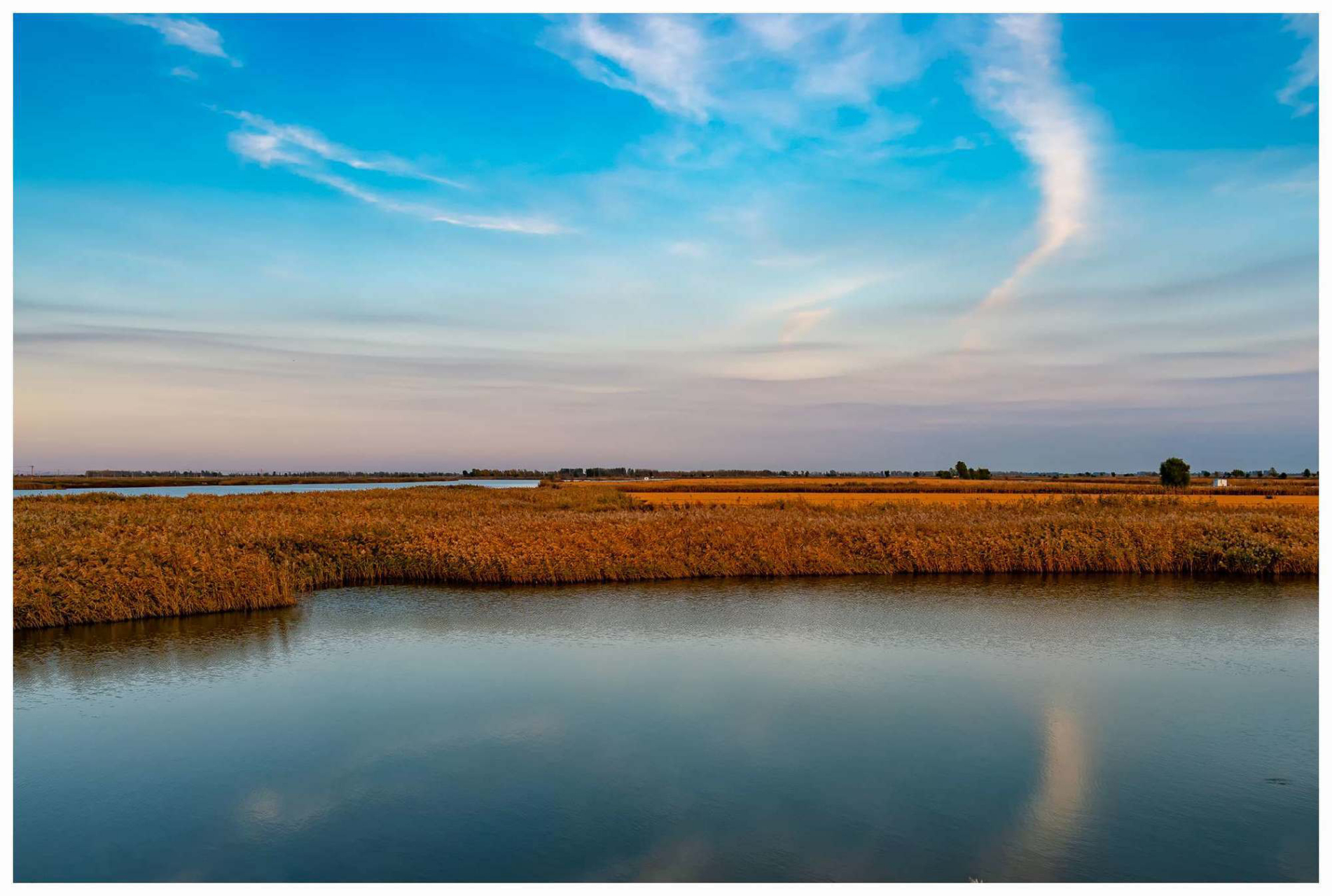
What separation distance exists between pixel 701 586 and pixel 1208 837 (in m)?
12.8

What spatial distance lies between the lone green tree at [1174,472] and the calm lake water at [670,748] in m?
63.8

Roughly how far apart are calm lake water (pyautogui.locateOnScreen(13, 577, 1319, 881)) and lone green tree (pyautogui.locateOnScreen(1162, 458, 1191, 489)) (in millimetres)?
63797

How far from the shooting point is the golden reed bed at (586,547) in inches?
642

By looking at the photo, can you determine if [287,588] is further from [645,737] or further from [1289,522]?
[1289,522]

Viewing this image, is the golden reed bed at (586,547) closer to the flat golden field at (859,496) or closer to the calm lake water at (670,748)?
the calm lake water at (670,748)

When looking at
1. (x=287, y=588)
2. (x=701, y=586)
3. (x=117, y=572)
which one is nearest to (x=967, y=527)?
(x=701, y=586)

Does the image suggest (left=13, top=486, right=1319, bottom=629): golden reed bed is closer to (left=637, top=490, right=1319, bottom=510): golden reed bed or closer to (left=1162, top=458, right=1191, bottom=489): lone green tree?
(left=637, top=490, right=1319, bottom=510): golden reed bed

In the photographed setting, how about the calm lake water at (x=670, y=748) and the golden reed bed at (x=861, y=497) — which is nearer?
the calm lake water at (x=670, y=748)

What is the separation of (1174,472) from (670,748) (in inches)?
2946

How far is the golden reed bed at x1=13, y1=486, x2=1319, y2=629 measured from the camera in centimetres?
1630

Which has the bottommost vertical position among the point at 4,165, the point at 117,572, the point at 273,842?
the point at 273,842

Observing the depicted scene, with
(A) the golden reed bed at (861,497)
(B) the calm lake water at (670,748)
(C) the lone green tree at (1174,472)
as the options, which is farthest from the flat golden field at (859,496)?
(B) the calm lake water at (670,748)

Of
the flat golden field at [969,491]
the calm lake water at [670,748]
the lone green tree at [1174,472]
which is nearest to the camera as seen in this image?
the calm lake water at [670,748]

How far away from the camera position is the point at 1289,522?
23406mm
